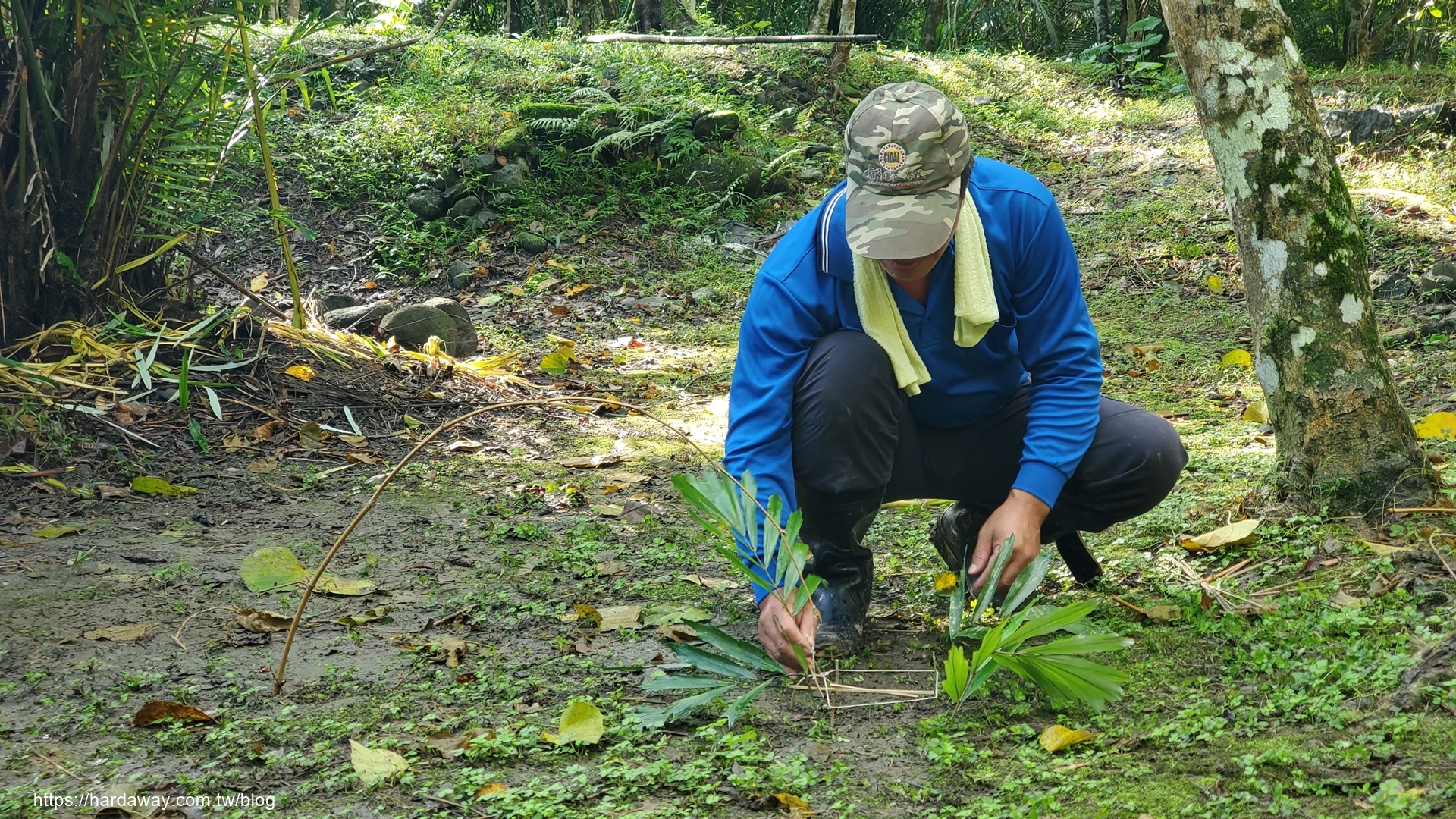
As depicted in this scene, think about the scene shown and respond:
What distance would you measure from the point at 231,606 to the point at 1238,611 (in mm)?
2220

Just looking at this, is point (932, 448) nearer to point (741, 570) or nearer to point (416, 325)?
point (741, 570)

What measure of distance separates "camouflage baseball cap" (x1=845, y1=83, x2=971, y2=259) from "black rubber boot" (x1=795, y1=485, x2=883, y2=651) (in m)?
0.56

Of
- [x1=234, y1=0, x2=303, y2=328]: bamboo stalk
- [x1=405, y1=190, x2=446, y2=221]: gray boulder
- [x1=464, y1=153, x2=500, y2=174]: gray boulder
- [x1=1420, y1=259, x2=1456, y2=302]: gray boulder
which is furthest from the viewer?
[x1=464, y1=153, x2=500, y2=174]: gray boulder

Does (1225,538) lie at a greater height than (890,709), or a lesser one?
greater

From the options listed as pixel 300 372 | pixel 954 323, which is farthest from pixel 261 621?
pixel 300 372

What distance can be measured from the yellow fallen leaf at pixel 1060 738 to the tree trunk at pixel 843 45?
8.63m

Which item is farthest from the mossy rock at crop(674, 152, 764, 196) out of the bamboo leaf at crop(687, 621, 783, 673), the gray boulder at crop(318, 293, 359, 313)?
the bamboo leaf at crop(687, 621, 783, 673)

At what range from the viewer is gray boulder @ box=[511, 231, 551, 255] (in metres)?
7.17

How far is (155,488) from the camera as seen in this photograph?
3.38 m

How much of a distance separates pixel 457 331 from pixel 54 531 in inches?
104

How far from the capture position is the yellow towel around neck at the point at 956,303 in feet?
7.09

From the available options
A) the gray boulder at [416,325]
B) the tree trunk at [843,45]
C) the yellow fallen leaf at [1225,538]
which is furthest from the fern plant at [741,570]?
the tree trunk at [843,45]

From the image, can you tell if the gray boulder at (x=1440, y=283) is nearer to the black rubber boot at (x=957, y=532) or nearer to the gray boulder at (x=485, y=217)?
the black rubber boot at (x=957, y=532)

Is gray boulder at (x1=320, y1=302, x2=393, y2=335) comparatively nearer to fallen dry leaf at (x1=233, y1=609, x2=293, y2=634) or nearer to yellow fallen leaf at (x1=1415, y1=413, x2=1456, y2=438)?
fallen dry leaf at (x1=233, y1=609, x2=293, y2=634)
